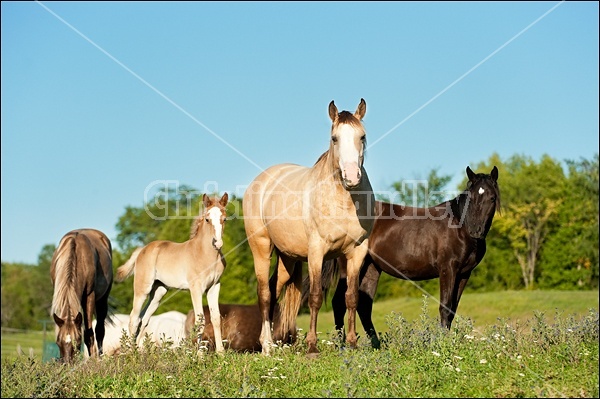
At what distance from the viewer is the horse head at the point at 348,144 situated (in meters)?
7.74

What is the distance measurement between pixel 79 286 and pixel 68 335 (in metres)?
1.11

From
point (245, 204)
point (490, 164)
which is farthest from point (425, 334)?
point (490, 164)

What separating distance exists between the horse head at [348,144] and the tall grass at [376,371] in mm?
1793

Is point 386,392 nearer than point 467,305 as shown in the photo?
Yes

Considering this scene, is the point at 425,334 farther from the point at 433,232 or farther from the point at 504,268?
the point at 504,268

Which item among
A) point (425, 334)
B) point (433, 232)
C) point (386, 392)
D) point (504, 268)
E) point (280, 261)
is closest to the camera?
point (386, 392)

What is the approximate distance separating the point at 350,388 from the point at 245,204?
5.16 meters

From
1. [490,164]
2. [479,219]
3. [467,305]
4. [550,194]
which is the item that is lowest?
[467,305]

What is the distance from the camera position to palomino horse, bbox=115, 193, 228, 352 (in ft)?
34.5

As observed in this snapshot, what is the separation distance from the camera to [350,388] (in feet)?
18.5

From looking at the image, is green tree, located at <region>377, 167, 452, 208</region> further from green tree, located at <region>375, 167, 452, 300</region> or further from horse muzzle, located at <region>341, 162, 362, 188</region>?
horse muzzle, located at <region>341, 162, 362, 188</region>

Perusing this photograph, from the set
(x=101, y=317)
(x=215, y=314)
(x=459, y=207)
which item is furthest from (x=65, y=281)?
(x=459, y=207)

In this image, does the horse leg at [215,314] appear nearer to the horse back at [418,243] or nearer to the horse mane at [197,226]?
the horse mane at [197,226]

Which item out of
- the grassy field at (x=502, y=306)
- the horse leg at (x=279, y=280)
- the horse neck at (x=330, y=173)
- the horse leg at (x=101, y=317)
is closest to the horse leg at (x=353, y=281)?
the horse neck at (x=330, y=173)
